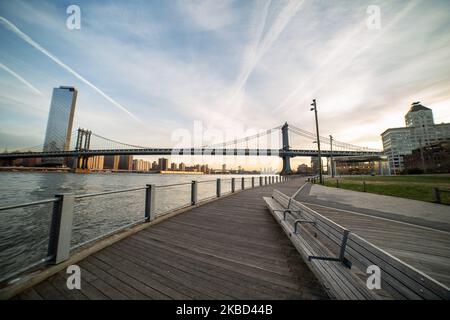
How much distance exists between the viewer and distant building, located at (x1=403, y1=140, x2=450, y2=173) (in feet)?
144

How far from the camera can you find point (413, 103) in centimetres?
9538

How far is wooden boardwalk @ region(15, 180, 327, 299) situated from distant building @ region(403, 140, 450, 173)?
57.1m

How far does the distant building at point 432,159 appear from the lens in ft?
144

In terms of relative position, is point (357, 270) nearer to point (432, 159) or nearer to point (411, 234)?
point (411, 234)

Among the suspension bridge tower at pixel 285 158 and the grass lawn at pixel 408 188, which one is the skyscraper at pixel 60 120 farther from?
the grass lawn at pixel 408 188

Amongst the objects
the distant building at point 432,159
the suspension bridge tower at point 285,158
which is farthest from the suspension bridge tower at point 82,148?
the distant building at point 432,159

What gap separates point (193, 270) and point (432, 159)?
83966 mm

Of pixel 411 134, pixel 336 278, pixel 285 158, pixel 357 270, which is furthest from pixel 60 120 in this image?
pixel 411 134

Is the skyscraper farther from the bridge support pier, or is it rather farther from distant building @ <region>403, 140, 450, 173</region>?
distant building @ <region>403, 140, 450, 173</region>

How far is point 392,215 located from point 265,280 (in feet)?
18.2

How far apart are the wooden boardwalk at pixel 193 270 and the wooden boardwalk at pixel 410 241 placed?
1.73 meters

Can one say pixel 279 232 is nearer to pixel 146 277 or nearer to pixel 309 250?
pixel 309 250

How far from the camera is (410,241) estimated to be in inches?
134
